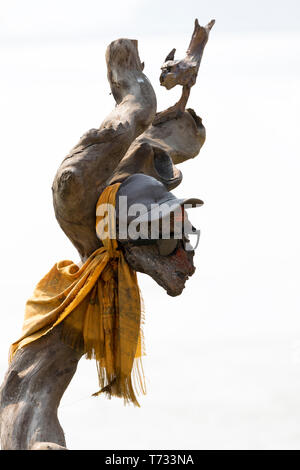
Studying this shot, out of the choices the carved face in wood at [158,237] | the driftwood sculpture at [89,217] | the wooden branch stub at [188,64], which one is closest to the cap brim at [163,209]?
the carved face in wood at [158,237]

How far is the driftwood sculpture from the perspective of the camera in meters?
6.82

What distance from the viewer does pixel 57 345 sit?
700 cm

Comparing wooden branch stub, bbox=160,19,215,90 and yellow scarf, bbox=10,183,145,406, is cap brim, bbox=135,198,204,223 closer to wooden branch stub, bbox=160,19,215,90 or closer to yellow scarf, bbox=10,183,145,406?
yellow scarf, bbox=10,183,145,406

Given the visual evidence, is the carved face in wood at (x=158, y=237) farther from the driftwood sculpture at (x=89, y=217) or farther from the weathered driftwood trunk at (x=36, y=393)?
the weathered driftwood trunk at (x=36, y=393)

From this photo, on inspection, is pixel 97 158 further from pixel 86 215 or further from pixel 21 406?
pixel 21 406

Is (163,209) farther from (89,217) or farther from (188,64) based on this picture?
(188,64)

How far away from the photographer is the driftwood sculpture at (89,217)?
682cm

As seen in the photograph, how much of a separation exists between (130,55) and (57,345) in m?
1.67

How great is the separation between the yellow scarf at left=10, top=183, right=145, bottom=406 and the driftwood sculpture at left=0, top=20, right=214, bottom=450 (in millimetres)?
61

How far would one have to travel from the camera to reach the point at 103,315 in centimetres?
704
